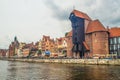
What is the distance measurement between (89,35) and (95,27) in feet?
15.3

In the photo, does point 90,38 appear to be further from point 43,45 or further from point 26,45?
point 26,45

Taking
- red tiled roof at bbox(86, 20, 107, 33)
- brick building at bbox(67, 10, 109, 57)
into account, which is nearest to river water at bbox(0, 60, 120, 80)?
brick building at bbox(67, 10, 109, 57)

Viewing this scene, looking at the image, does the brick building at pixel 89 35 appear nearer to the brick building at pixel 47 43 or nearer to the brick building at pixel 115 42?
the brick building at pixel 115 42

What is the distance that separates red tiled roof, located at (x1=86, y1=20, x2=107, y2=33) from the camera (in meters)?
93.1

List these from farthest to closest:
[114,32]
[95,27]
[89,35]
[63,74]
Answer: [89,35], [95,27], [114,32], [63,74]

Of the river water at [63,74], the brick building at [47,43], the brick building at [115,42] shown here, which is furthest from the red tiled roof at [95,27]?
the brick building at [47,43]

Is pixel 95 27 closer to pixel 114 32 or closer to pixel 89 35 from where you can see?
pixel 89 35

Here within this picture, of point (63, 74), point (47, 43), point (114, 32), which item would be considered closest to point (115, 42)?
point (114, 32)

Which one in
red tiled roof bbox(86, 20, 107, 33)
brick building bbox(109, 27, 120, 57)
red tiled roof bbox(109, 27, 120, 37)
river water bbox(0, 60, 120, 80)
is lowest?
river water bbox(0, 60, 120, 80)

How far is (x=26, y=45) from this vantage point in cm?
19800

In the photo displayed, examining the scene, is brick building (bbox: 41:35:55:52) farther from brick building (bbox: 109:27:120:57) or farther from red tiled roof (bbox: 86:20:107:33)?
brick building (bbox: 109:27:120:57)

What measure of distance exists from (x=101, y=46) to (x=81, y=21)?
16.0m

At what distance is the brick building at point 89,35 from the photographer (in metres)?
91.0

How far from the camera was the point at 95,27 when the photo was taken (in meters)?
94.9
